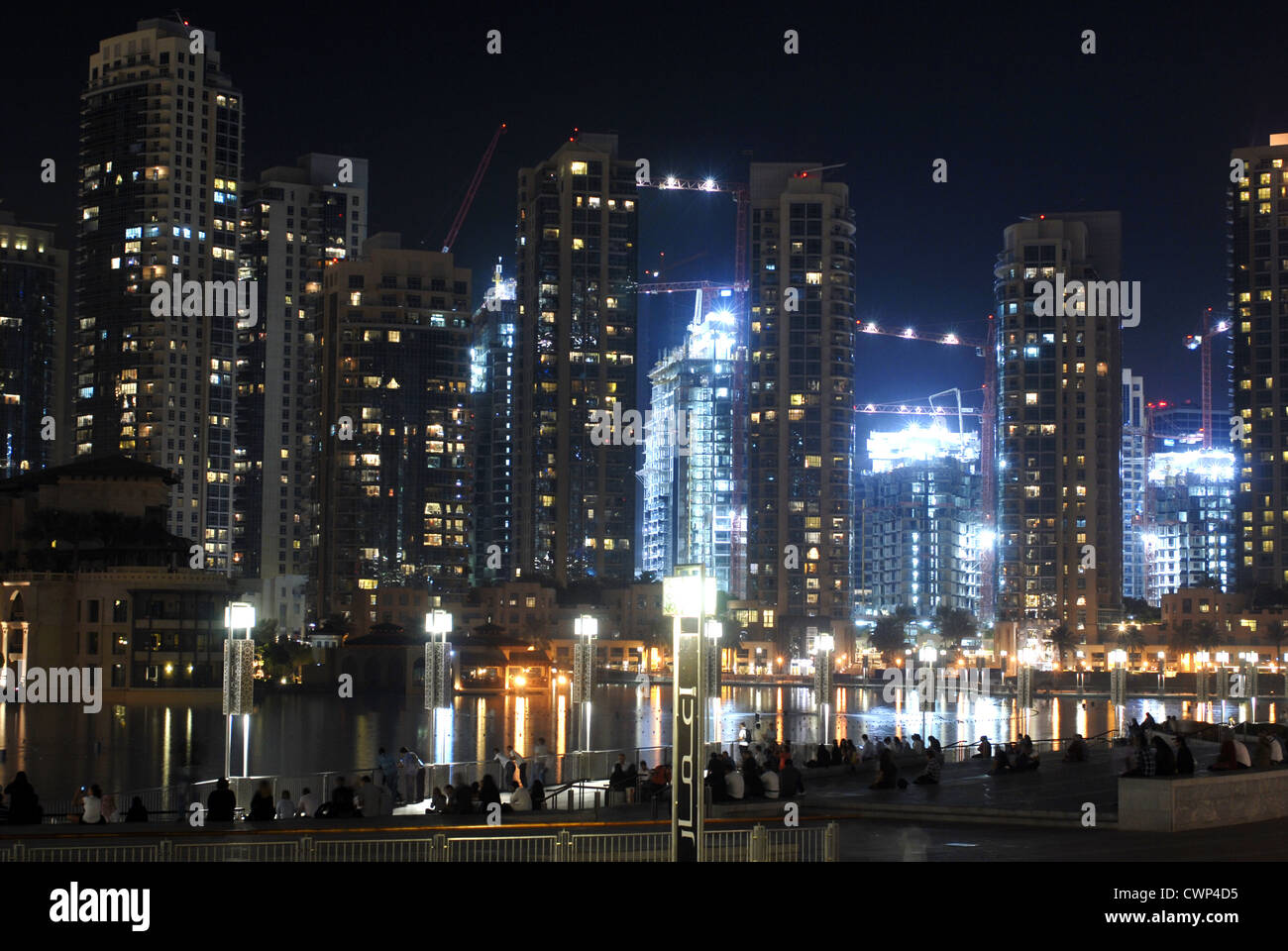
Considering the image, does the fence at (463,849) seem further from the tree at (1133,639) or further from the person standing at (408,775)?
the tree at (1133,639)

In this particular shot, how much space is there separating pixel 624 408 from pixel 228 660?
130992mm

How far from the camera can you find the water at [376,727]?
6156cm

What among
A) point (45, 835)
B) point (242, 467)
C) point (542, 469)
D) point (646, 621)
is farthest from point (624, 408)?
point (45, 835)

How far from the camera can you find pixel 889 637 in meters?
187

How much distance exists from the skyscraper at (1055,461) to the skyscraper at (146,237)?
301ft

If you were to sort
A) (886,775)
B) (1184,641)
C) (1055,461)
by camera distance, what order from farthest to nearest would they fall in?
(1055,461), (1184,641), (886,775)

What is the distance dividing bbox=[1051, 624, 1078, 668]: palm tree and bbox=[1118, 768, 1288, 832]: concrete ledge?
14059 cm

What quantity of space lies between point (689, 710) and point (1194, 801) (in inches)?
422

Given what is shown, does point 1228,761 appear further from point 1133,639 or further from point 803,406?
point 803,406

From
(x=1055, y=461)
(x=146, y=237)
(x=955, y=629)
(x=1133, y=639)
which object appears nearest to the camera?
(x=1133, y=639)
